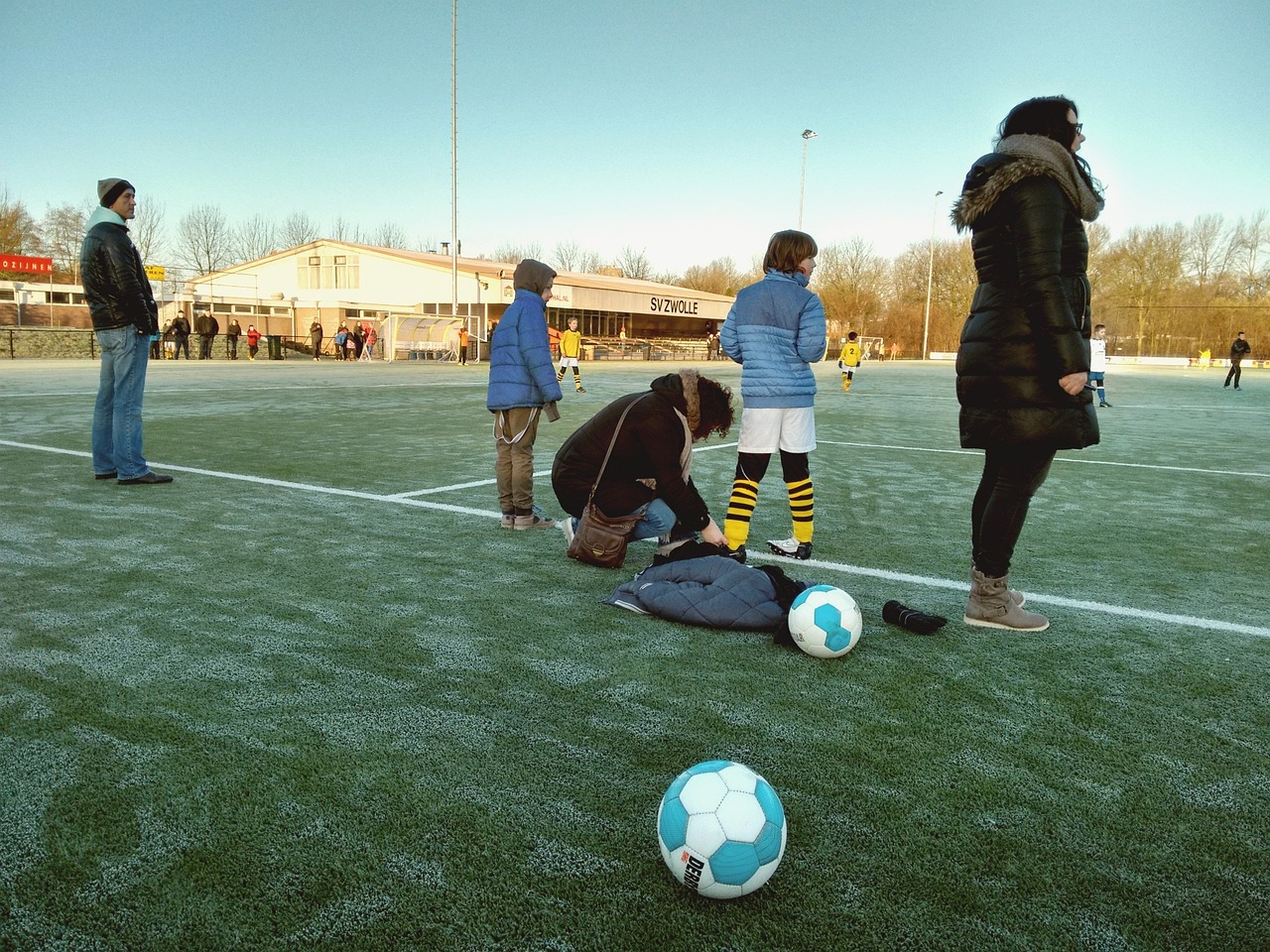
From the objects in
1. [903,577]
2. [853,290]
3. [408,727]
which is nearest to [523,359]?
[903,577]

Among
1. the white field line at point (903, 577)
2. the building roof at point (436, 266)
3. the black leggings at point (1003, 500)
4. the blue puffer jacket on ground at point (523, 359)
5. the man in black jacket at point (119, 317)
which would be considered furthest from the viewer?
the building roof at point (436, 266)

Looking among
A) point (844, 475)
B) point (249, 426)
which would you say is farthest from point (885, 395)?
point (249, 426)

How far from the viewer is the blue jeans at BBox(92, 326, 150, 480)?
255 inches

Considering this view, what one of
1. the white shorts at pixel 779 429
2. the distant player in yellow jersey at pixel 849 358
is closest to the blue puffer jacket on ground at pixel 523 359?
the white shorts at pixel 779 429

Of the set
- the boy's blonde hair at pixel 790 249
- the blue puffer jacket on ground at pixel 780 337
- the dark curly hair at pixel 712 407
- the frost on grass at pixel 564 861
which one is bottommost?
the frost on grass at pixel 564 861

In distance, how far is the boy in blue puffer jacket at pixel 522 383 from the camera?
5.40 metres

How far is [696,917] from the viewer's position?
181 centimetres

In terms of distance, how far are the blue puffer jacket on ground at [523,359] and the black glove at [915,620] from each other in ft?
8.47

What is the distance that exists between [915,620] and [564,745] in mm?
1721

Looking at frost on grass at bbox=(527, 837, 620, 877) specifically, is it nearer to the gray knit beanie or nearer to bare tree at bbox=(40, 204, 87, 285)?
the gray knit beanie

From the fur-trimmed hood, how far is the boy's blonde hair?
120 centimetres

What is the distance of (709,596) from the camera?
3.59m

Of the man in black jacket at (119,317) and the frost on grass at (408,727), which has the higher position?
the man in black jacket at (119,317)

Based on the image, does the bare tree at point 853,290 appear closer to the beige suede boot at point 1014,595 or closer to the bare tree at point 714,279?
the bare tree at point 714,279
